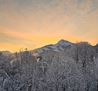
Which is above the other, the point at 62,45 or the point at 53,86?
the point at 62,45

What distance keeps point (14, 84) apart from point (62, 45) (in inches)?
3437

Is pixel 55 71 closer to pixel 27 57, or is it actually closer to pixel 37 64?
pixel 37 64

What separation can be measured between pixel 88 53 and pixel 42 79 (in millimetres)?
39566

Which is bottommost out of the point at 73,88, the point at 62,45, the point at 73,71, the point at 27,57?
the point at 73,88

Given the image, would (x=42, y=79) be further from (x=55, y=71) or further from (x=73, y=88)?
(x=73, y=88)

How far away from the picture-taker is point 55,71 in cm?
7119

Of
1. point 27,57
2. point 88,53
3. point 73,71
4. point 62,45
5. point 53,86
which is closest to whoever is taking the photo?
point 53,86

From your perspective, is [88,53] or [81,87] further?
[88,53]

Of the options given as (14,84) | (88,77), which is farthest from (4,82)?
(88,77)

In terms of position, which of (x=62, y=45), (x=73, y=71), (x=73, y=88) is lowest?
(x=73, y=88)

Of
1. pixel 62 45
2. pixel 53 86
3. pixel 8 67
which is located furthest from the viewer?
pixel 62 45

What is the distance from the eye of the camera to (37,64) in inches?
3302

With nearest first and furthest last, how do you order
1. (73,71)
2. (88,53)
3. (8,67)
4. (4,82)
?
1. (4,82)
2. (73,71)
3. (8,67)
4. (88,53)

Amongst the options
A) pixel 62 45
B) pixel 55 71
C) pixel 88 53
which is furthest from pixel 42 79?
pixel 62 45
